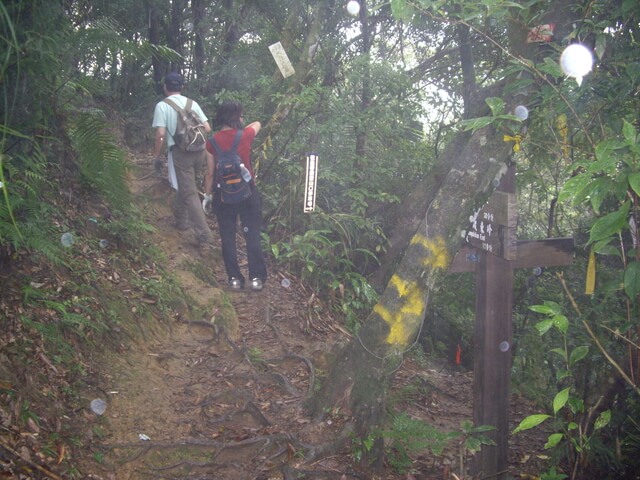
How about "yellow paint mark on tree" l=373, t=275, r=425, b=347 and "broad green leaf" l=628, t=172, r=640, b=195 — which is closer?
"broad green leaf" l=628, t=172, r=640, b=195

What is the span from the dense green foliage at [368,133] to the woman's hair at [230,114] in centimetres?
81

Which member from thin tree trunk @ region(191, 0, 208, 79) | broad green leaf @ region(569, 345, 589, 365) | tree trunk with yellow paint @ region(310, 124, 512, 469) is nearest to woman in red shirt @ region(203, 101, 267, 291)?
tree trunk with yellow paint @ region(310, 124, 512, 469)

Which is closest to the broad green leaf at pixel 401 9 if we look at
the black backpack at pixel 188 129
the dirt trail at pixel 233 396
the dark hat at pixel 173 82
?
the dirt trail at pixel 233 396

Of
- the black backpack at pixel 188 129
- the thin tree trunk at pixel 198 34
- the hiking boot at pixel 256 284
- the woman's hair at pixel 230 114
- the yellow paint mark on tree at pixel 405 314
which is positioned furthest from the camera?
the thin tree trunk at pixel 198 34

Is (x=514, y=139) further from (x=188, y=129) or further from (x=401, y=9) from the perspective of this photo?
(x=188, y=129)

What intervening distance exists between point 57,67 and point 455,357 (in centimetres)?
656

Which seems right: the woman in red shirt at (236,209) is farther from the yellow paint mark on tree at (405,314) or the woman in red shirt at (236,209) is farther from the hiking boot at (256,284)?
the yellow paint mark on tree at (405,314)

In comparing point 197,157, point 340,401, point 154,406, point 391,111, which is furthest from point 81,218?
point 391,111

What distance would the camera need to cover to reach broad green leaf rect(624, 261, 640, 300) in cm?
317

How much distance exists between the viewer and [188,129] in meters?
7.27

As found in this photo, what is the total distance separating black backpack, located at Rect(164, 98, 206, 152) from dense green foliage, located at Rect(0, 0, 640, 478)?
618mm

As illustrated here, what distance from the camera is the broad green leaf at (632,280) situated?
10.4ft

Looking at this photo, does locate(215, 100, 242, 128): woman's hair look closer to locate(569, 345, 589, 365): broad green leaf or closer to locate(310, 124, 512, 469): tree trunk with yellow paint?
locate(310, 124, 512, 469): tree trunk with yellow paint

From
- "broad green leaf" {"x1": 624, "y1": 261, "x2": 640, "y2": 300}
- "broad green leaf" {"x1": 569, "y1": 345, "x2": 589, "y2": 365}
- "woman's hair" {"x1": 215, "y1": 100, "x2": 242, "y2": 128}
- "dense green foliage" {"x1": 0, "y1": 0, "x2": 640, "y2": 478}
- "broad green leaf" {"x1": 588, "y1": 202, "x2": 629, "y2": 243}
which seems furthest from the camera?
"woman's hair" {"x1": 215, "y1": 100, "x2": 242, "y2": 128}
